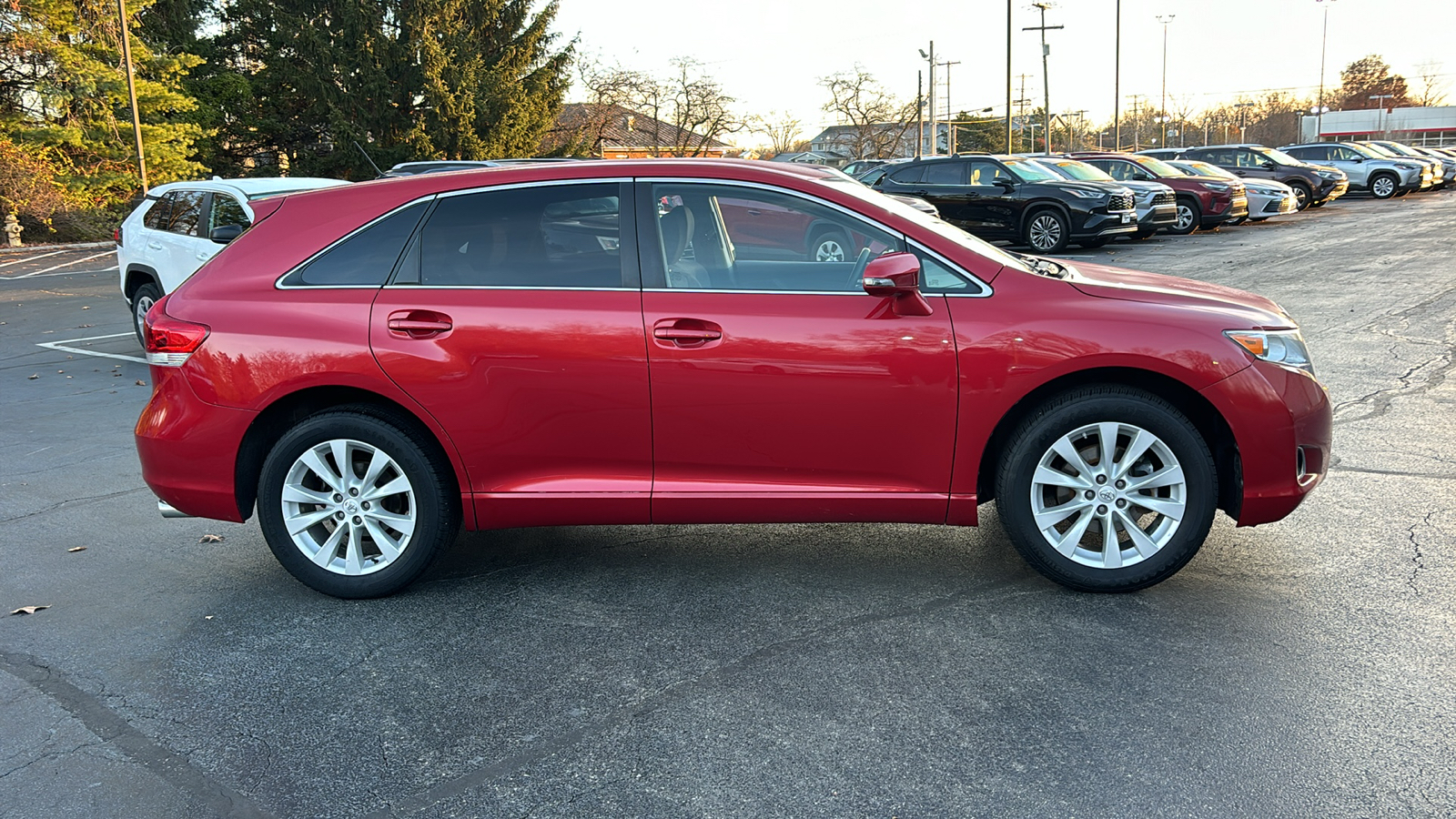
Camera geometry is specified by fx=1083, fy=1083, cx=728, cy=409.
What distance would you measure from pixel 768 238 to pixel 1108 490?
1648 millimetres

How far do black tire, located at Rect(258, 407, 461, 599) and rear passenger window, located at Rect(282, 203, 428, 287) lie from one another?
0.52 m

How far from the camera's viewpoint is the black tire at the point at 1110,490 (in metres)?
4.00

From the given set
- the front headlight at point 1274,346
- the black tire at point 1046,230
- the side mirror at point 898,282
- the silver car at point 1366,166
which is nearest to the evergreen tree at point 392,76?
the black tire at point 1046,230

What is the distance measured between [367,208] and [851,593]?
2.47 meters

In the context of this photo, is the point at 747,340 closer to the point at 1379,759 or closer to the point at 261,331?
the point at 261,331

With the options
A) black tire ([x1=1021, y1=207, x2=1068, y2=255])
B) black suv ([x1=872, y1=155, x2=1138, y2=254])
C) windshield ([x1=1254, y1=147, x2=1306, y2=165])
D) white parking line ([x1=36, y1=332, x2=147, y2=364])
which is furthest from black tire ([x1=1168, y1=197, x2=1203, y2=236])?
white parking line ([x1=36, y1=332, x2=147, y2=364])

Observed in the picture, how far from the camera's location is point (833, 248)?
164 inches

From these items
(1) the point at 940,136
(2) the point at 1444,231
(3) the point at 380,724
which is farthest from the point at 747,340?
(1) the point at 940,136

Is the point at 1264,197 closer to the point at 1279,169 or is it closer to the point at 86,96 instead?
the point at 1279,169

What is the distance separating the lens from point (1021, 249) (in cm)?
2091

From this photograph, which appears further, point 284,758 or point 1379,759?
point 284,758

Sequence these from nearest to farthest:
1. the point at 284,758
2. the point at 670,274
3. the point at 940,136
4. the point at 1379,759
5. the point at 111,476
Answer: the point at 1379,759, the point at 284,758, the point at 670,274, the point at 111,476, the point at 940,136

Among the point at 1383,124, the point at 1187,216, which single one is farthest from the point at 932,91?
the point at 1383,124

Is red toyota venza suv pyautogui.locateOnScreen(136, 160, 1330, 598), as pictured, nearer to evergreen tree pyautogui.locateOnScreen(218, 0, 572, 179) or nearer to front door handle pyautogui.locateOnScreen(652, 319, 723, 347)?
front door handle pyautogui.locateOnScreen(652, 319, 723, 347)
